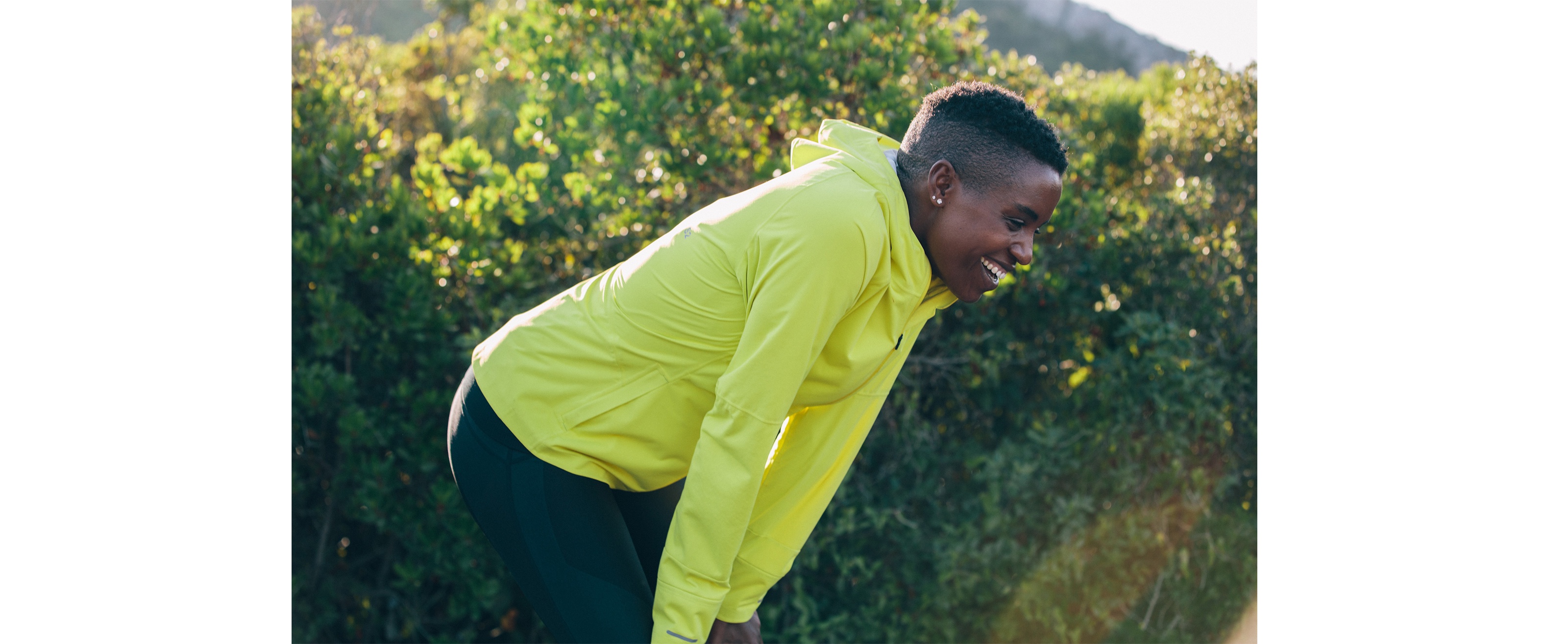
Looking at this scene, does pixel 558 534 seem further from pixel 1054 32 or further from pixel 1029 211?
pixel 1054 32

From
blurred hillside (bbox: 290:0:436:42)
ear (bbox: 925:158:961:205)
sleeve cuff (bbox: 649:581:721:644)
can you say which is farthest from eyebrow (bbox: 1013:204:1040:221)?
blurred hillside (bbox: 290:0:436:42)

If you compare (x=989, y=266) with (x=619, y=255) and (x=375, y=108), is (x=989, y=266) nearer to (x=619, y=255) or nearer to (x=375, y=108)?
(x=619, y=255)

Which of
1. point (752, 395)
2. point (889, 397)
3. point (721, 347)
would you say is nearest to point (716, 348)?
point (721, 347)

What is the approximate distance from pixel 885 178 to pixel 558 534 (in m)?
0.92

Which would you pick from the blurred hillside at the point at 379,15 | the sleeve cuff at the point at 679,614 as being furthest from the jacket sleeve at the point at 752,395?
the blurred hillside at the point at 379,15

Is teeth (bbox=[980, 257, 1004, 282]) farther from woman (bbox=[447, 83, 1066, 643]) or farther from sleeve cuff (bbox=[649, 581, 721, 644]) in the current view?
sleeve cuff (bbox=[649, 581, 721, 644])

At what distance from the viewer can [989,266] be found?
6.05 feet

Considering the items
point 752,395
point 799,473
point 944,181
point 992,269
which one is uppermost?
point 944,181

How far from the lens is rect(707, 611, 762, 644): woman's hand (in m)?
1.92

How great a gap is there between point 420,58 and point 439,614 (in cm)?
332

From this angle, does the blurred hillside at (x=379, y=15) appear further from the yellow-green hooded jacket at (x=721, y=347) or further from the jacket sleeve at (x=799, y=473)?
the jacket sleeve at (x=799, y=473)

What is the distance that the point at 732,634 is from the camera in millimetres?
1942

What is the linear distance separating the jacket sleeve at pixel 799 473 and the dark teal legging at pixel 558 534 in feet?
0.96

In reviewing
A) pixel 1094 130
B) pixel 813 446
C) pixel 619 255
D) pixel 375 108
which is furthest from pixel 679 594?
pixel 1094 130
